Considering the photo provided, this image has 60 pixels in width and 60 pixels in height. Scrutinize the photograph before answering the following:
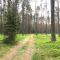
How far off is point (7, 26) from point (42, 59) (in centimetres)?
→ 1302

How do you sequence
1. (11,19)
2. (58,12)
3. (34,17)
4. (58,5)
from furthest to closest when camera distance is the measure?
1. (34,17)
2. (58,12)
3. (58,5)
4. (11,19)

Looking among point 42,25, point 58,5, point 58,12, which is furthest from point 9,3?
point 42,25

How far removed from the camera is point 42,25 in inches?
4102

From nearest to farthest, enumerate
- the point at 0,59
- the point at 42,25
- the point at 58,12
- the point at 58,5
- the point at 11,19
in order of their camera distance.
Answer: the point at 0,59 < the point at 11,19 < the point at 58,5 < the point at 58,12 < the point at 42,25

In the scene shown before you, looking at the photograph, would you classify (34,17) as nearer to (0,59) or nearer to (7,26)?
(7,26)

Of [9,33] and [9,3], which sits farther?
[9,3]

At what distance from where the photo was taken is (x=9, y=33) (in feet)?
81.6

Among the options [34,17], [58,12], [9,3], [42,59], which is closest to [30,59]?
[42,59]

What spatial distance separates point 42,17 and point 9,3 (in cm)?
6203

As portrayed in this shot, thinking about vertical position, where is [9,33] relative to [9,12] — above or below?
below

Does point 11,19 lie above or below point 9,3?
below

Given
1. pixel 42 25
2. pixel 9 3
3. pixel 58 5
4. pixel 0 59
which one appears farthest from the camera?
pixel 42 25

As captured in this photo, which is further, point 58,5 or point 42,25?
point 42,25

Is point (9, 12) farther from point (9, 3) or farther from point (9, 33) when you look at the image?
point (9, 3)
